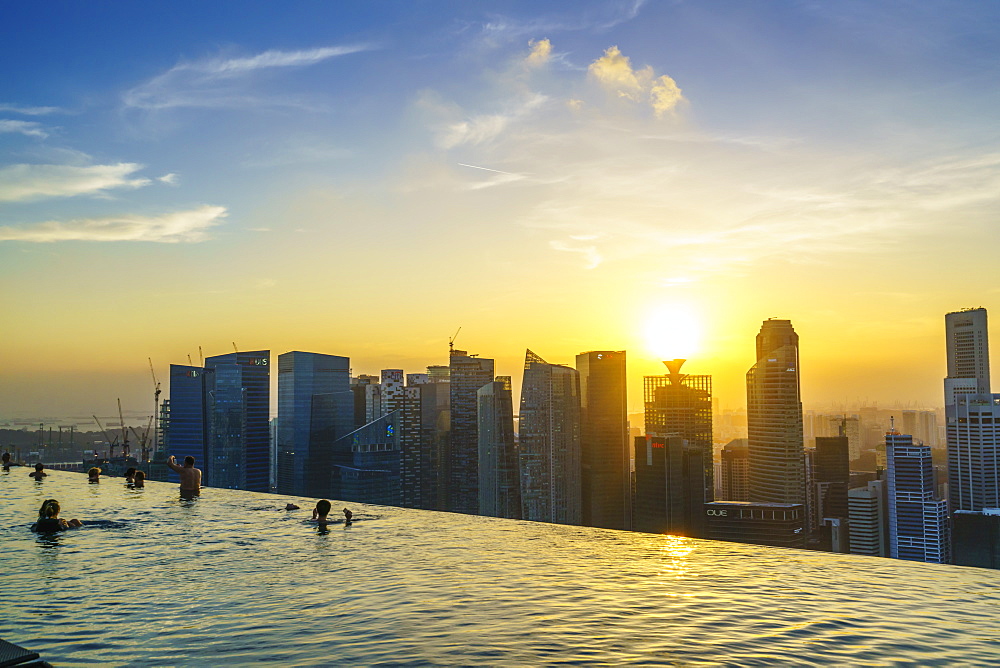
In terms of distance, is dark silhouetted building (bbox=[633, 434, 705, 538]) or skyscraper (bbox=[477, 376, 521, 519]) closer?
skyscraper (bbox=[477, 376, 521, 519])

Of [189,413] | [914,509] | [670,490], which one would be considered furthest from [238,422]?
[914,509]

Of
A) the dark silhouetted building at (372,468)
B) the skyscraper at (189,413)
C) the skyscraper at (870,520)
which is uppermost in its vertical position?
the skyscraper at (189,413)

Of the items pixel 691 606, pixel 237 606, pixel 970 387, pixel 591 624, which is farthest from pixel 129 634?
pixel 970 387

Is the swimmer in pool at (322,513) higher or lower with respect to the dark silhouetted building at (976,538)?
higher

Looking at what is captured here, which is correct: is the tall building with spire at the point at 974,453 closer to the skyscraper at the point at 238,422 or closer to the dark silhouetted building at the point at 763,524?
the dark silhouetted building at the point at 763,524

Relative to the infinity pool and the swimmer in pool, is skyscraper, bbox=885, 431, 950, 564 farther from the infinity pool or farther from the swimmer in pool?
the swimmer in pool

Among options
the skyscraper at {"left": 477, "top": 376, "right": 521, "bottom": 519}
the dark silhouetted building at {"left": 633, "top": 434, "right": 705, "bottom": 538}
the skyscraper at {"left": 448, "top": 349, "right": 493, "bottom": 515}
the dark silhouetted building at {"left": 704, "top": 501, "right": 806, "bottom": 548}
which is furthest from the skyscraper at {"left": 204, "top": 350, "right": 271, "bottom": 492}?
the dark silhouetted building at {"left": 704, "top": 501, "right": 806, "bottom": 548}

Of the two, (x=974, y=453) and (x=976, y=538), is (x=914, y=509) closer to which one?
(x=976, y=538)

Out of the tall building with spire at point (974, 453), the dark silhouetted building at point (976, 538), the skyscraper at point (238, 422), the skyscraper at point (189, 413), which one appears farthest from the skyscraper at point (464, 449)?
the tall building with spire at point (974, 453)
